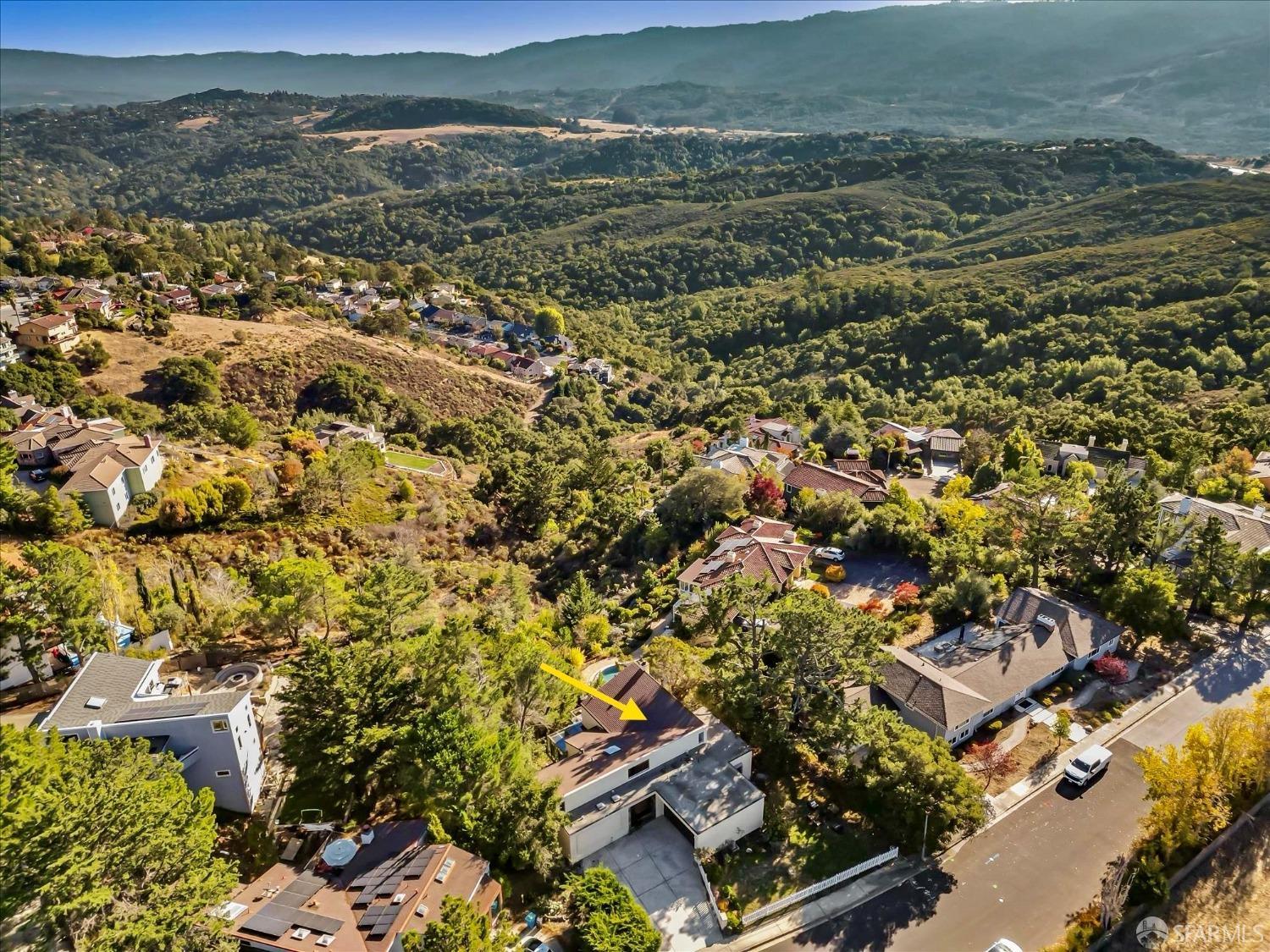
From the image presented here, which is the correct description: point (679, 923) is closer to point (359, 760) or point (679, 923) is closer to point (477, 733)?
point (477, 733)

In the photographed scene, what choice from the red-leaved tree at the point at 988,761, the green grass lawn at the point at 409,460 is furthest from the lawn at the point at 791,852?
the green grass lawn at the point at 409,460

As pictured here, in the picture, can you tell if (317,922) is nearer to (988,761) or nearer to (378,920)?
(378,920)

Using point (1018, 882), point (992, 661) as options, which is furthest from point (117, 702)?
point (992, 661)

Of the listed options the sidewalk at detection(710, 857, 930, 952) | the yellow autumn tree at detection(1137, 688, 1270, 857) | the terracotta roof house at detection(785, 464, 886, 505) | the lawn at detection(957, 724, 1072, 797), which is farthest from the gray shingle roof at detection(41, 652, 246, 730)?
the terracotta roof house at detection(785, 464, 886, 505)

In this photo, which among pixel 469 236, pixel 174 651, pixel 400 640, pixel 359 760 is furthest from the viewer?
pixel 469 236

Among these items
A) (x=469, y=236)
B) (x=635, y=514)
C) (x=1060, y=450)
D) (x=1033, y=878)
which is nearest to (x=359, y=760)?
(x=1033, y=878)

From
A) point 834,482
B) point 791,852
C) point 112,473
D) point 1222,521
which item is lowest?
point 791,852
